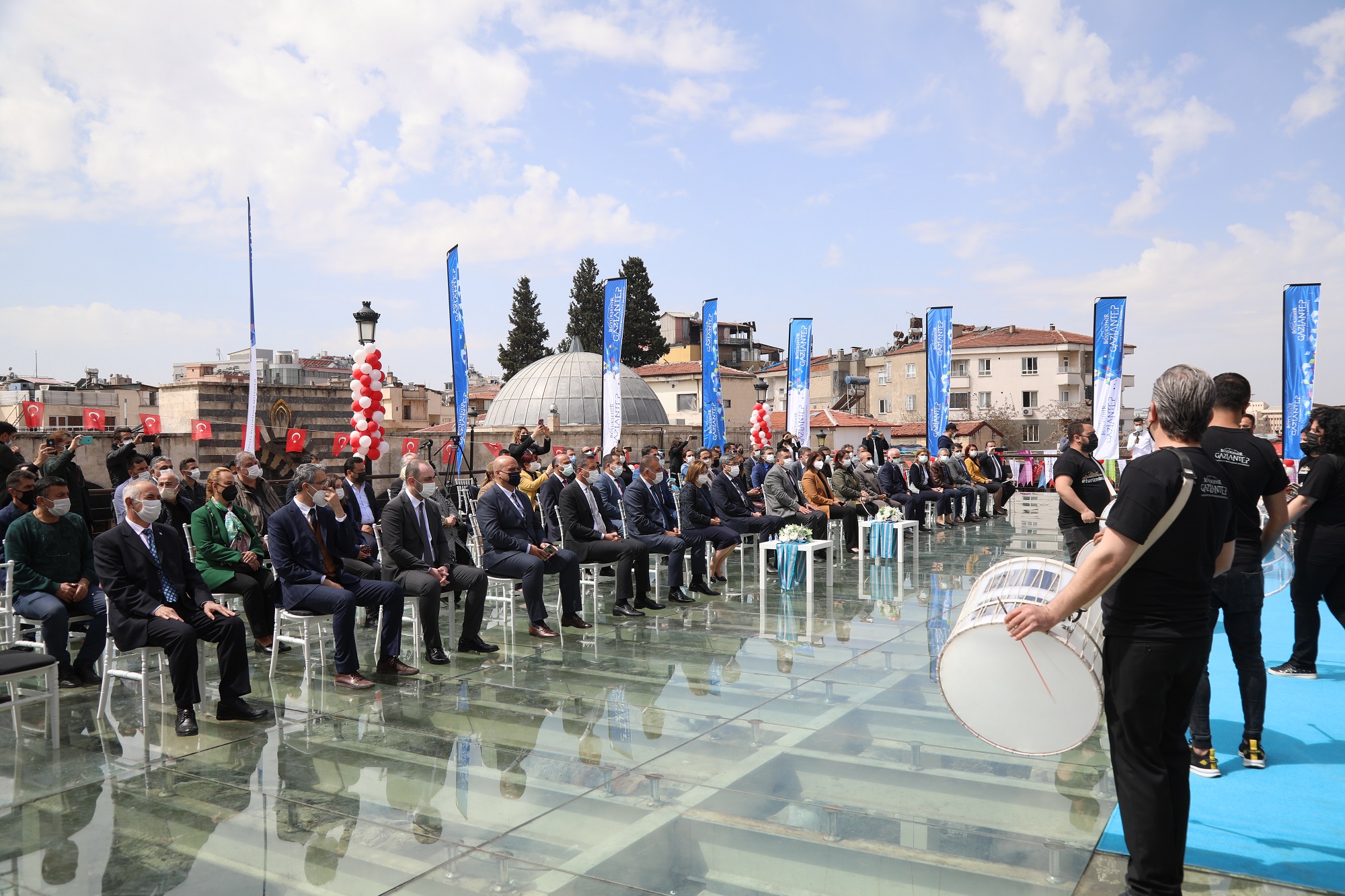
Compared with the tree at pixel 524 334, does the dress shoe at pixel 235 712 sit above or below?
below

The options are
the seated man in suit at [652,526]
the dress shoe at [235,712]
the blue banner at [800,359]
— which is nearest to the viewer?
the dress shoe at [235,712]

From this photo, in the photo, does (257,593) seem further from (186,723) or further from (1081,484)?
(1081,484)

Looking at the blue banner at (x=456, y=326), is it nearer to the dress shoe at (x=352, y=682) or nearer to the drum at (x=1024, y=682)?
the dress shoe at (x=352, y=682)

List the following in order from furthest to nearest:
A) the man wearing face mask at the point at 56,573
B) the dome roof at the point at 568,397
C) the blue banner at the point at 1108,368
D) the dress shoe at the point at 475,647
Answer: the dome roof at the point at 568,397 → the blue banner at the point at 1108,368 → the dress shoe at the point at 475,647 → the man wearing face mask at the point at 56,573

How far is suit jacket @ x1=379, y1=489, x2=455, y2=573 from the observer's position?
673 centimetres

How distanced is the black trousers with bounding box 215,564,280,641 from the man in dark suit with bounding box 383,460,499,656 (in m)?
0.93

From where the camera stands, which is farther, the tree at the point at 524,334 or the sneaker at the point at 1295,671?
the tree at the point at 524,334

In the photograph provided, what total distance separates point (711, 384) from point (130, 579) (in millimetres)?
14660

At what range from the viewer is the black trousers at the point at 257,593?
21.9ft

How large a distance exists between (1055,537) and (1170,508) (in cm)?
1264

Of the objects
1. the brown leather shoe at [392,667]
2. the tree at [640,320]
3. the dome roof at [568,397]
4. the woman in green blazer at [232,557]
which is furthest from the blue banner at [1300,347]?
the tree at [640,320]

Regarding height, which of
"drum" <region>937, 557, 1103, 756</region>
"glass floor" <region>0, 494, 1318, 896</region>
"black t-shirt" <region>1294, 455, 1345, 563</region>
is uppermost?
"black t-shirt" <region>1294, 455, 1345, 563</region>

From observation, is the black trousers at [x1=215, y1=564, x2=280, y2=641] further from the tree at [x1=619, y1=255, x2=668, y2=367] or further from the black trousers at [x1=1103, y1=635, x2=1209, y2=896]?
the tree at [x1=619, y1=255, x2=668, y2=367]

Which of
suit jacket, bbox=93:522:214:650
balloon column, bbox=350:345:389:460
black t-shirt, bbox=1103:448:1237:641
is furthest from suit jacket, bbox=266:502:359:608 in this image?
balloon column, bbox=350:345:389:460
